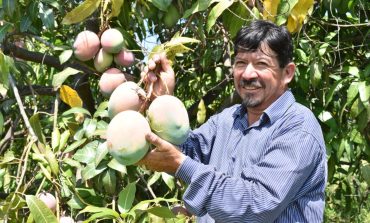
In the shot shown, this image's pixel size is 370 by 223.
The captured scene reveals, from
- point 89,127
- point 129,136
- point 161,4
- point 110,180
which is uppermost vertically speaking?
point 161,4

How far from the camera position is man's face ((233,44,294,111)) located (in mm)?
1462

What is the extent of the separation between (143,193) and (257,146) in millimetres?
791

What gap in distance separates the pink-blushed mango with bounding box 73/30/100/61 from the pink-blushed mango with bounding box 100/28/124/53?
0.16ft

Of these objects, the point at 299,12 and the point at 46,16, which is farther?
the point at 46,16

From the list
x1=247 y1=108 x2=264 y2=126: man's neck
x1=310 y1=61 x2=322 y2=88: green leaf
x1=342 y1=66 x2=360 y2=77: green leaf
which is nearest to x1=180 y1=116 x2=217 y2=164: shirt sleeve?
x1=247 y1=108 x2=264 y2=126: man's neck

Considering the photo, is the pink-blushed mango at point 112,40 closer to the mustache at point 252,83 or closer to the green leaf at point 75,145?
the green leaf at point 75,145

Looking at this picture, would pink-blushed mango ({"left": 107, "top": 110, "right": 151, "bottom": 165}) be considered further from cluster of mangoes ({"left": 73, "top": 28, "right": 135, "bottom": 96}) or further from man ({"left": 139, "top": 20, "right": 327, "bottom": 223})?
cluster of mangoes ({"left": 73, "top": 28, "right": 135, "bottom": 96})

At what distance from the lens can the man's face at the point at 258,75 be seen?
1462 millimetres

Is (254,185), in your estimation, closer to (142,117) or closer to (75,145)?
(142,117)

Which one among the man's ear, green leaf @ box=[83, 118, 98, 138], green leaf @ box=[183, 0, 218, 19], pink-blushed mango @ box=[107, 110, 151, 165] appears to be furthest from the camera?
green leaf @ box=[83, 118, 98, 138]

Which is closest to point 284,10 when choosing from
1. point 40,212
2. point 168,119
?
point 168,119

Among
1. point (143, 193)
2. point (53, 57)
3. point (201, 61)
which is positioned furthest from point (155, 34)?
point (143, 193)

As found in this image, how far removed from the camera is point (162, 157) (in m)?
1.27

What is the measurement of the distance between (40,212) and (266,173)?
0.46 m
